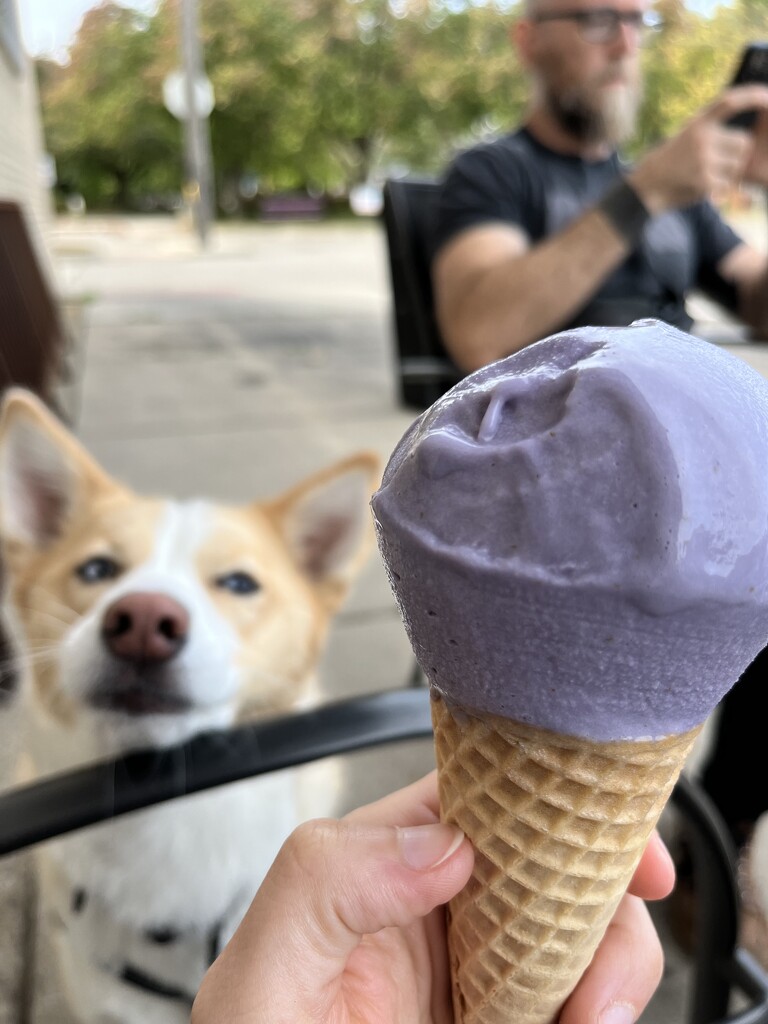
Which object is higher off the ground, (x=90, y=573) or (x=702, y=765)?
(x=90, y=573)

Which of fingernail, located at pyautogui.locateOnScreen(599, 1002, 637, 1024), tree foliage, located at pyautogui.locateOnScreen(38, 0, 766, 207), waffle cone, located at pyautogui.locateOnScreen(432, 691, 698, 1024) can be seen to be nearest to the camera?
waffle cone, located at pyautogui.locateOnScreen(432, 691, 698, 1024)

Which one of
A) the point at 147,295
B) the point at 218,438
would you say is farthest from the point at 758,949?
the point at 147,295

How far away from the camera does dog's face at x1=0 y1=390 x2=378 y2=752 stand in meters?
1.21

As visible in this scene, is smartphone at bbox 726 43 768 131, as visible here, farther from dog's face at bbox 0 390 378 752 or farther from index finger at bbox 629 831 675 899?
index finger at bbox 629 831 675 899

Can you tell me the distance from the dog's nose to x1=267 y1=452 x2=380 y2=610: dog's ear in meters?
0.36

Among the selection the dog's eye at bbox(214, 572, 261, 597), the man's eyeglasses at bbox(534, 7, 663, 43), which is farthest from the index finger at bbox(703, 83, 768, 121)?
the dog's eye at bbox(214, 572, 261, 597)

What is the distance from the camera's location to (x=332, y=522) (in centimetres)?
155

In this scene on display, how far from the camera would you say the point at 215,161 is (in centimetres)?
2741

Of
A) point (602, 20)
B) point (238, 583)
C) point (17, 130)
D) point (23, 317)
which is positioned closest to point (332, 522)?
point (238, 583)

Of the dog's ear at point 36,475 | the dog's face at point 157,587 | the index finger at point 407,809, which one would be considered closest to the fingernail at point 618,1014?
the index finger at point 407,809

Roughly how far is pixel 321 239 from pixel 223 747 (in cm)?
2173

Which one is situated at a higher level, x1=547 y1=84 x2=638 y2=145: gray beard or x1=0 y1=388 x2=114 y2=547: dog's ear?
x1=547 y1=84 x2=638 y2=145: gray beard

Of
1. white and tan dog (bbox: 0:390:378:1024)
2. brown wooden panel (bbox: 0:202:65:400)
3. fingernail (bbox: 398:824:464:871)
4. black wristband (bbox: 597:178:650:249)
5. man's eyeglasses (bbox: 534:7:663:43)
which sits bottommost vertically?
brown wooden panel (bbox: 0:202:65:400)

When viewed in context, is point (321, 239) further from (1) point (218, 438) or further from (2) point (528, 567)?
(2) point (528, 567)
